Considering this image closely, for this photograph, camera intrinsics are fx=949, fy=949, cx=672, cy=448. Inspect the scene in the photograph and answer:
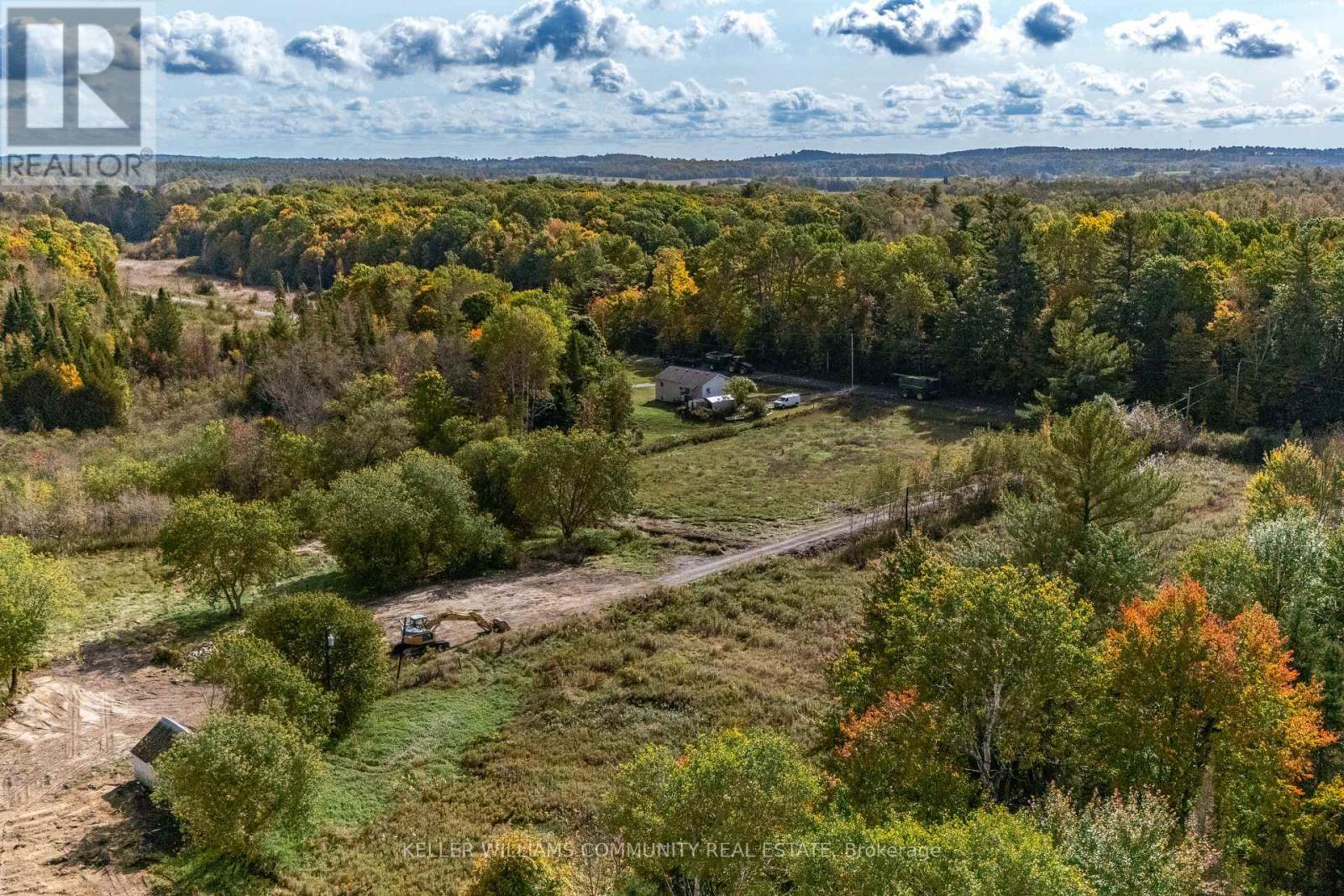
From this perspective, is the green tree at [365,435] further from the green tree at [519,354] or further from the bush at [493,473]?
the green tree at [519,354]

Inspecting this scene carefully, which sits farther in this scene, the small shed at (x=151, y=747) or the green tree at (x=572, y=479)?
the green tree at (x=572, y=479)

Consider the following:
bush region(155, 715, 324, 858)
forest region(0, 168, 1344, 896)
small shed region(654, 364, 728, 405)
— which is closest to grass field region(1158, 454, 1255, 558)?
forest region(0, 168, 1344, 896)

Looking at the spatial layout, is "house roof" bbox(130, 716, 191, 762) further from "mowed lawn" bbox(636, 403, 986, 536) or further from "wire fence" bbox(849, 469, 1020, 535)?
"wire fence" bbox(849, 469, 1020, 535)

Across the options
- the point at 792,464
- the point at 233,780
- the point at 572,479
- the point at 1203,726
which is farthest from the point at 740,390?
the point at 233,780

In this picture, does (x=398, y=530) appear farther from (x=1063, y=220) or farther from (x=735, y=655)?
(x=1063, y=220)

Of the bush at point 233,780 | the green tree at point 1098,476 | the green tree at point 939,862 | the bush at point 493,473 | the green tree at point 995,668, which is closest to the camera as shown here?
the green tree at point 939,862

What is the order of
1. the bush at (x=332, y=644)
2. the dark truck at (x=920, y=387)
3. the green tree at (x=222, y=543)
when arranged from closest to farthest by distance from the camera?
the bush at (x=332, y=644) → the green tree at (x=222, y=543) → the dark truck at (x=920, y=387)

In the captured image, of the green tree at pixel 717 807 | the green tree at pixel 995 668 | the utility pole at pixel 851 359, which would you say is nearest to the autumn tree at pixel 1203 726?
the green tree at pixel 995 668
